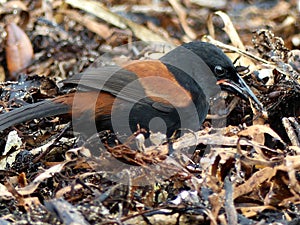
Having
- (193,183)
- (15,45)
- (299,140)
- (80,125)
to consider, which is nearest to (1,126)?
(80,125)

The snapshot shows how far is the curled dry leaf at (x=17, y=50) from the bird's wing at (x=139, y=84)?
7.02 ft

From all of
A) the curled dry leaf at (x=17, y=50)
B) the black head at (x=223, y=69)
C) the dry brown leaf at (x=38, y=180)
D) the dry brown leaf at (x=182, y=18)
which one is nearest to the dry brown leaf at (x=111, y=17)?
the dry brown leaf at (x=182, y=18)

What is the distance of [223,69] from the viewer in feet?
17.4

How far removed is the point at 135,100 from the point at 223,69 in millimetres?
818

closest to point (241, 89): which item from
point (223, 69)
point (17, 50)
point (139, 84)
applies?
point (223, 69)

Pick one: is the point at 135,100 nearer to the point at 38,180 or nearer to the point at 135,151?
the point at 135,151

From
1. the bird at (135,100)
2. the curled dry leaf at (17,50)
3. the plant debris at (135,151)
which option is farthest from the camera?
the curled dry leaf at (17,50)

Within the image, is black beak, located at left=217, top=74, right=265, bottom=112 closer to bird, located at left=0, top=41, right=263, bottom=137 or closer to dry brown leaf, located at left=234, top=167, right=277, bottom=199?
bird, located at left=0, top=41, right=263, bottom=137

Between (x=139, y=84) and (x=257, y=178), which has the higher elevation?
(x=139, y=84)

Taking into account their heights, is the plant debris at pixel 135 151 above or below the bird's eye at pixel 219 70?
below

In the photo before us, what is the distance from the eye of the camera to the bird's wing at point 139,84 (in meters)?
4.98

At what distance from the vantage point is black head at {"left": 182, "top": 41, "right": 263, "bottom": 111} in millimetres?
5227

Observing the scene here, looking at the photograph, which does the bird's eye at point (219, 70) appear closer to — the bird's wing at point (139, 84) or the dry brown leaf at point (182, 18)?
the bird's wing at point (139, 84)

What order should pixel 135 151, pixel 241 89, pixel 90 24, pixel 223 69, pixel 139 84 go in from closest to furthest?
pixel 135 151
pixel 139 84
pixel 241 89
pixel 223 69
pixel 90 24
